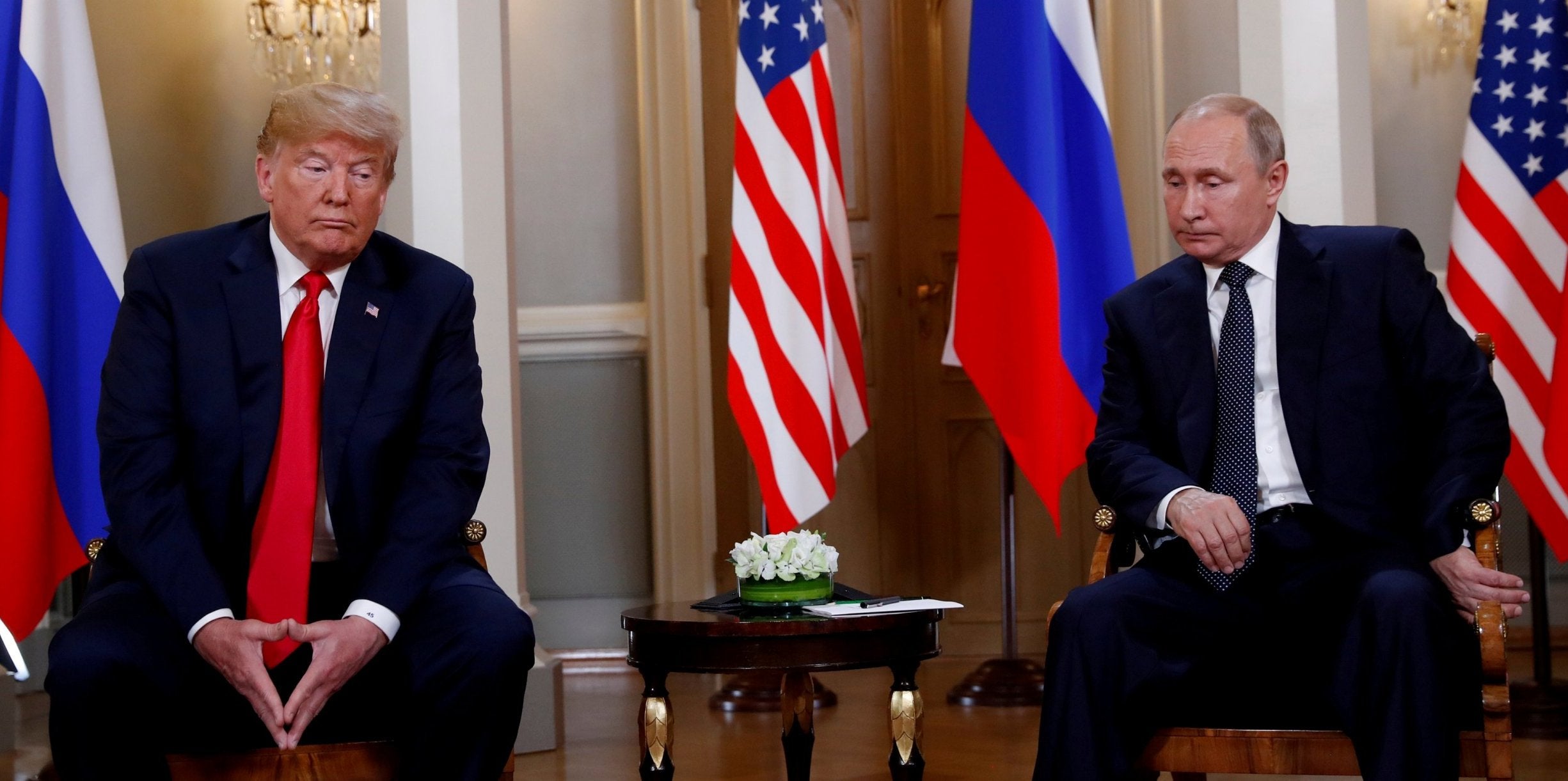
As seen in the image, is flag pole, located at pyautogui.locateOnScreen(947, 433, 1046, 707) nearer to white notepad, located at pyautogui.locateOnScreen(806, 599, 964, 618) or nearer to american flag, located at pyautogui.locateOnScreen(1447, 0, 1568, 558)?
american flag, located at pyautogui.locateOnScreen(1447, 0, 1568, 558)

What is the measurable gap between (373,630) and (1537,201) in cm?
320

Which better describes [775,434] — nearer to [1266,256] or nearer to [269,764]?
[1266,256]

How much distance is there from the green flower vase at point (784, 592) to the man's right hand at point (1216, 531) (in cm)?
81

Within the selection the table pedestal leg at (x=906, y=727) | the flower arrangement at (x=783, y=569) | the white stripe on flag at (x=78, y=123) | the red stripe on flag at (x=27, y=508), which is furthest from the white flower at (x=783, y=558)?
the white stripe on flag at (x=78, y=123)

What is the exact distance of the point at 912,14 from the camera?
5277 millimetres

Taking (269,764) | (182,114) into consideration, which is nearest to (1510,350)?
(269,764)

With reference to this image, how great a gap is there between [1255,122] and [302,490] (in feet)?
5.19

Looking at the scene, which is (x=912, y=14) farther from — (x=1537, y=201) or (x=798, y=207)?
(x=1537, y=201)

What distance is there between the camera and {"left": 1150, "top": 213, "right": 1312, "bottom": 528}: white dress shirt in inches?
92.7

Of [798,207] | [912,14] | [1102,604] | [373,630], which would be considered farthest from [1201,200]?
[912,14]

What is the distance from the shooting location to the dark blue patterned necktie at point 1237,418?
231 centimetres

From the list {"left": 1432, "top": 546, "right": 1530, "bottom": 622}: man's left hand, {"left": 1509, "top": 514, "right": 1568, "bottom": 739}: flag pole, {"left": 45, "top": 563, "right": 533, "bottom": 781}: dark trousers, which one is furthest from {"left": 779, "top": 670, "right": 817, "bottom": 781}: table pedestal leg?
{"left": 1509, "top": 514, "right": 1568, "bottom": 739}: flag pole

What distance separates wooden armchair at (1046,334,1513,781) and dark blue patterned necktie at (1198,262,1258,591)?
11.6 inches

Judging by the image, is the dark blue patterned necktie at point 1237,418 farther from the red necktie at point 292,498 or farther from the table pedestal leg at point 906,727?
the red necktie at point 292,498
